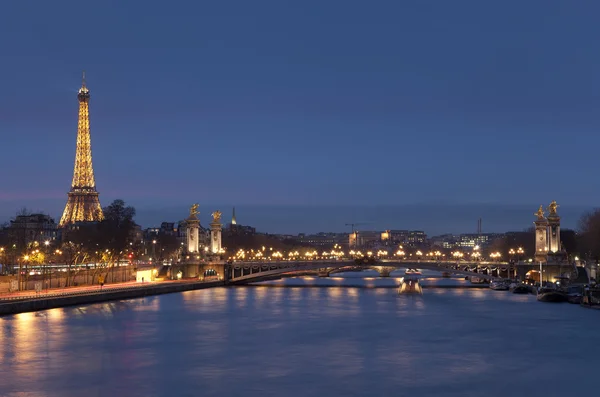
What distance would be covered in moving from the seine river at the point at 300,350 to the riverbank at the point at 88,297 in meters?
0.94

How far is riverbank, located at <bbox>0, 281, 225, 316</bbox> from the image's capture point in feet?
145

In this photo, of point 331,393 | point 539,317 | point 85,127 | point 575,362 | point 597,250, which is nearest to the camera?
point 331,393

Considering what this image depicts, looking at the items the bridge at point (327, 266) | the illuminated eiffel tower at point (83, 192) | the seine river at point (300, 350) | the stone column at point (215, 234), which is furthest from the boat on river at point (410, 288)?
the illuminated eiffel tower at point (83, 192)

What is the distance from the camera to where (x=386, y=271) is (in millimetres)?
115875

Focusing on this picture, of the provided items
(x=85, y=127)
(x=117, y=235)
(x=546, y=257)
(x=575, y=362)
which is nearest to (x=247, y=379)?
(x=575, y=362)

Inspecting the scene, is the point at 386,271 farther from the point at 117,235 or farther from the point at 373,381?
the point at 373,381

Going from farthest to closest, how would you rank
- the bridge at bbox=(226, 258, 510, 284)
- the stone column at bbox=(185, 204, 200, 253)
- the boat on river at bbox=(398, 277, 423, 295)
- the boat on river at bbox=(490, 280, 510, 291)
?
the stone column at bbox=(185, 204, 200, 253), the bridge at bbox=(226, 258, 510, 284), the boat on river at bbox=(490, 280, 510, 291), the boat on river at bbox=(398, 277, 423, 295)

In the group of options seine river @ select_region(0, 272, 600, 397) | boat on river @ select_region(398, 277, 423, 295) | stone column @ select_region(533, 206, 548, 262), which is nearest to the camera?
seine river @ select_region(0, 272, 600, 397)

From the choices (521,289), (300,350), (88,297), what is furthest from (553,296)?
(88,297)

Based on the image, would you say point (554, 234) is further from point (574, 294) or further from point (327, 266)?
point (327, 266)

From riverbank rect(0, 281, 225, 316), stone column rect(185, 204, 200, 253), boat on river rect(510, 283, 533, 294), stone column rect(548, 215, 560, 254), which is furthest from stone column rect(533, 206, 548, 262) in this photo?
stone column rect(185, 204, 200, 253)

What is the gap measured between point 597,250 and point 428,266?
1483 cm

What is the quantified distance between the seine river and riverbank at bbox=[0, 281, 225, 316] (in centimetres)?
94

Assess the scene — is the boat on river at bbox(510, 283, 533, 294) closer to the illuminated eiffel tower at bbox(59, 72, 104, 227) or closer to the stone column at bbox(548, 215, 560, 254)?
the stone column at bbox(548, 215, 560, 254)
